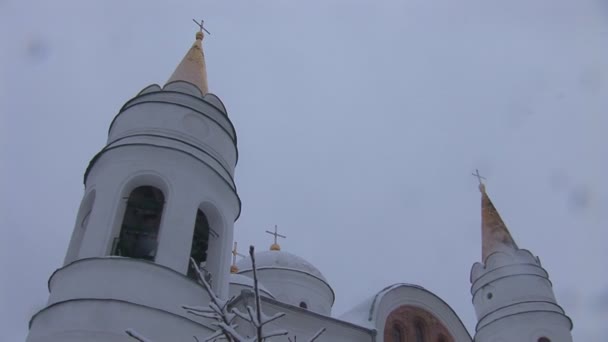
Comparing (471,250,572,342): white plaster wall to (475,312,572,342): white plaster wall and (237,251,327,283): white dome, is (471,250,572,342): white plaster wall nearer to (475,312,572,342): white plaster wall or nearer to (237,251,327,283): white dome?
(475,312,572,342): white plaster wall

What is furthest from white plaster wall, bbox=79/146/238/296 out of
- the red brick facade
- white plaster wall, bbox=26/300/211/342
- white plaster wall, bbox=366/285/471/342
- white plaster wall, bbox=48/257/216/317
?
the red brick facade

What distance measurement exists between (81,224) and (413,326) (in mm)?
6730

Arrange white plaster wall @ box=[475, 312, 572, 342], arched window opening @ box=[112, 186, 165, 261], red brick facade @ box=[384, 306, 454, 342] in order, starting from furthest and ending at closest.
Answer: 1. white plaster wall @ box=[475, 312, 572, 342]
2. red brick facade @ box=[384, 306, 454, 342]
3. arched window opening @ box=[112, 186, 165, 261]

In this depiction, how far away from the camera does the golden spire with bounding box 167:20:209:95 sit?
1399 centimetres

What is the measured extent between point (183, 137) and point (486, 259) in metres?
11.0

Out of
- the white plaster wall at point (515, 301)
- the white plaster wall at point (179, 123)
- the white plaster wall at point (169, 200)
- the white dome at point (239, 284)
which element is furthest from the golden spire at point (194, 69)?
the white plaster wall at point (515, 301)

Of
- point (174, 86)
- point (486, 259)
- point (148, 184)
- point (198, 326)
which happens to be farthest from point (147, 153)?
point (486, 259)

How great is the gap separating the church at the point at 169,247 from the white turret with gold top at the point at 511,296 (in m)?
4.61

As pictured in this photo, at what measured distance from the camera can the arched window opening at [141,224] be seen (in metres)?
11.2

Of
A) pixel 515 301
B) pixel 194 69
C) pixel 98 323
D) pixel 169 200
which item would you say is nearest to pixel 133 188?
pixel 169 200

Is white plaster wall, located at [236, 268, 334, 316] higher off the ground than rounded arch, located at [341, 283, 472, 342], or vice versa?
white plaster wall, located at [236, 268, 334, 316]

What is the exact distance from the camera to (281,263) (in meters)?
17.9

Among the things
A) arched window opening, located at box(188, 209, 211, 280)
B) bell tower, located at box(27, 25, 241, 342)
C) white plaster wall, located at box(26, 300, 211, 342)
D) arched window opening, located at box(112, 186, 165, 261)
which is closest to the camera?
white plaster wall, located at box(26, 300, 211, 342)

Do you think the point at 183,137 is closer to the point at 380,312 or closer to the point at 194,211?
the point at 194,211
